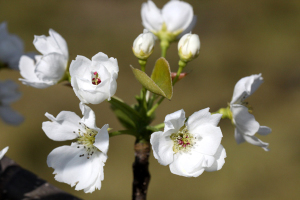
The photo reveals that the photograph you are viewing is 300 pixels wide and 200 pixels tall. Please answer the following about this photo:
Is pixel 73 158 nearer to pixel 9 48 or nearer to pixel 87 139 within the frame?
pixel 87 139

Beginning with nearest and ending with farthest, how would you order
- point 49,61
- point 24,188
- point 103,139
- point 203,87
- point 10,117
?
point 103,139, point 49,61, point 24,188, point 10,117, point 203,87

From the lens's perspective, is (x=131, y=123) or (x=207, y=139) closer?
(x=207, y=139)

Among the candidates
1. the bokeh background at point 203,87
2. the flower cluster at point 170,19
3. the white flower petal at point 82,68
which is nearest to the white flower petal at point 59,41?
the white flower petal at point 82,68

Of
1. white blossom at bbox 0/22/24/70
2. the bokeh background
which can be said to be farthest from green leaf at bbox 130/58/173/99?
the bokeh background

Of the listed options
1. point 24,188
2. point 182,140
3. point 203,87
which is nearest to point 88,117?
point 182,140

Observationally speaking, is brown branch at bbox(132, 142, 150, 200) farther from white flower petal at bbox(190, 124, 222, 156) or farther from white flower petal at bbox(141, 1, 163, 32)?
white flower petal at bbox(141, 1, 163, 32)

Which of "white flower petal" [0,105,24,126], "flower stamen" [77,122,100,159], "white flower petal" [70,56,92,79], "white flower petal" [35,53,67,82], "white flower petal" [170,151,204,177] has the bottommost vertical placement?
"white flower petal" [0,105,24,126]

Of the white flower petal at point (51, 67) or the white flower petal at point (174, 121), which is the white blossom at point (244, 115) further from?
the white flower petal at point (51, 67)
